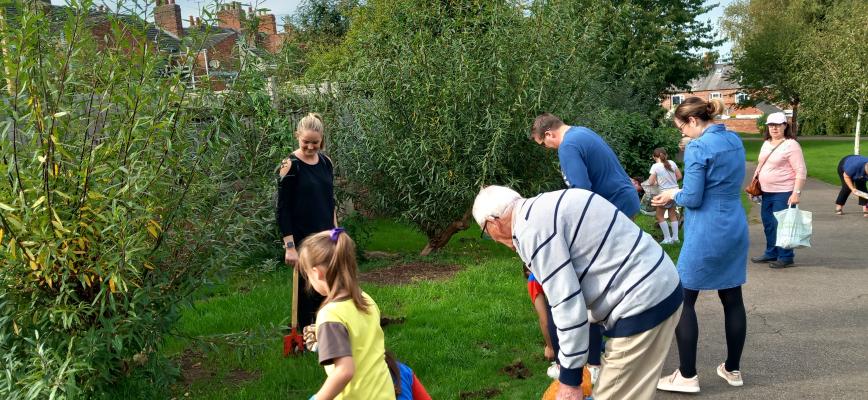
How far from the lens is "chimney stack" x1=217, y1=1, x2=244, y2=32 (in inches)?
153

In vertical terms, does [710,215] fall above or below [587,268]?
below

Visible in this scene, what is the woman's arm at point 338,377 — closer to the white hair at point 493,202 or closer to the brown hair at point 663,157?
the white hair at point 493,202

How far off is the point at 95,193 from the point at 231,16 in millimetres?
1296

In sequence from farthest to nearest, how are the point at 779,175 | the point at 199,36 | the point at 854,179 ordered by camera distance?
1. the point at 854,179
2. the point at 779,175
3. the point at 199,36

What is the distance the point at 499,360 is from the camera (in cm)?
548

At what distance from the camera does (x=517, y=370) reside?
17.2ft

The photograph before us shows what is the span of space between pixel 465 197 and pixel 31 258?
243 inches

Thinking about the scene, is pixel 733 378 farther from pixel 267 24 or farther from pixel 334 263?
pixel 267 24

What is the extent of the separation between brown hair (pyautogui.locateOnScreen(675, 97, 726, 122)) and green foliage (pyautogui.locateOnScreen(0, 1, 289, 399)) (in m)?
2.74

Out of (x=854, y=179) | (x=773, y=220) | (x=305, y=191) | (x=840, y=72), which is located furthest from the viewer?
(x=840, y=72)

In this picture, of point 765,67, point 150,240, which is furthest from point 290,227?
point 765,67

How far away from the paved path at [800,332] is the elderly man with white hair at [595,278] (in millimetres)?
2054

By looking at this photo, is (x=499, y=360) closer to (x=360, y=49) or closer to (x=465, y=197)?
(x=465, y=197)

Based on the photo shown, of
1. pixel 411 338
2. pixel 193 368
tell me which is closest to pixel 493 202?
pixel 411 338
